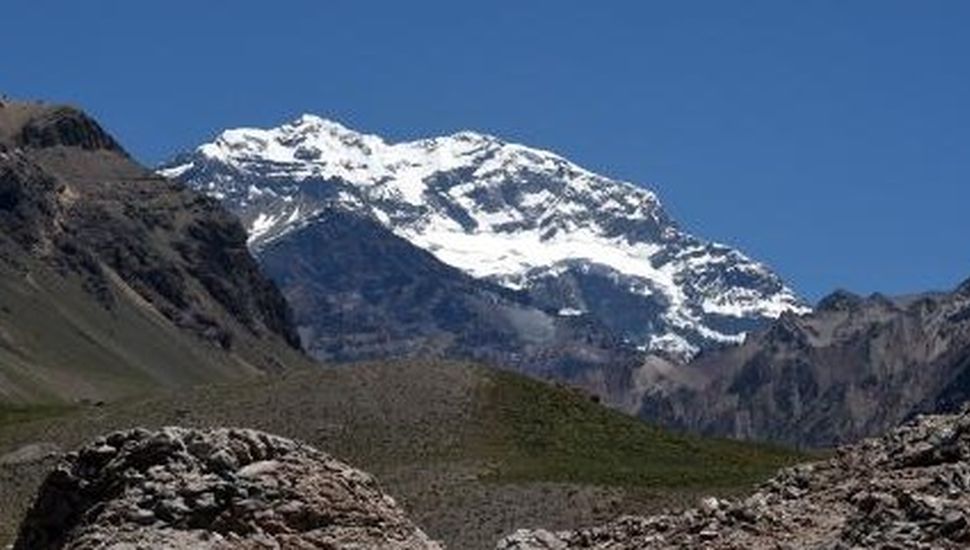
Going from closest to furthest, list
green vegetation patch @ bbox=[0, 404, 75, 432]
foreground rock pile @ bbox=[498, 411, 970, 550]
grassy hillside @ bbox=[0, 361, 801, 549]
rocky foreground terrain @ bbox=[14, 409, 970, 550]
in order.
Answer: foreground rock pile @ bbox=[498, 411, 970, 550] < rocky foreground terrain @ bbox=[14, 409, 970, 550] < grassy hillside @ bbox=[0, 361, 801, 549] < green vegetation patch @ bbox=[0, 404, 75, 432]

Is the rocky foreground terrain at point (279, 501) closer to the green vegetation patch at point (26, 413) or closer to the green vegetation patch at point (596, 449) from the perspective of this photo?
the green vegetation patch at point (596, 449)

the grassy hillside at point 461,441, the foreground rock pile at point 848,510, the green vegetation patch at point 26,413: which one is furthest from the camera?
the green vegetation patch at point 26,413

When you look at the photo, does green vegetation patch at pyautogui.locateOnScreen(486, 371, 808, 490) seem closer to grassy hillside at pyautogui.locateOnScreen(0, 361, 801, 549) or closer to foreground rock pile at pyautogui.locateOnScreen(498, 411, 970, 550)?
grassy hillside at pyautogui.locateOnScreen(0, 361, 801, 549)

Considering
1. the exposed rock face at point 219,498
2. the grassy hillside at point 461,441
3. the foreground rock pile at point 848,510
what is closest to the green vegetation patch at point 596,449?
the grassy hillside at point 461,441

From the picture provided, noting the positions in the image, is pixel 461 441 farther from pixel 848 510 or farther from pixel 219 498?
pixel 219 498

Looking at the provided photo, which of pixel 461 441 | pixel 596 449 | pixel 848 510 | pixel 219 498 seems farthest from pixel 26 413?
pixel 848 510

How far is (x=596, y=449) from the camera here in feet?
297

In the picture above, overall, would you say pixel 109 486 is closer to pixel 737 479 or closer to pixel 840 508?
pixel 840 508

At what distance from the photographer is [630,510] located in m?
71.4

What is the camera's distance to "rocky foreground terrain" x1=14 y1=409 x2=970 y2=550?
2959 centimetres

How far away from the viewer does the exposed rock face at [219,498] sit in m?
29.6

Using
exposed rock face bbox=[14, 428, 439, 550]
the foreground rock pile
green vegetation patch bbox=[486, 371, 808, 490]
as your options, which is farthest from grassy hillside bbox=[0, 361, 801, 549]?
exposed rock face bbox=[14, 428, 439, 550]

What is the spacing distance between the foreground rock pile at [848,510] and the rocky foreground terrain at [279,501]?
44mm

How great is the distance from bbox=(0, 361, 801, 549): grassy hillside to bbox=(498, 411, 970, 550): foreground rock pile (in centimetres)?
3598
